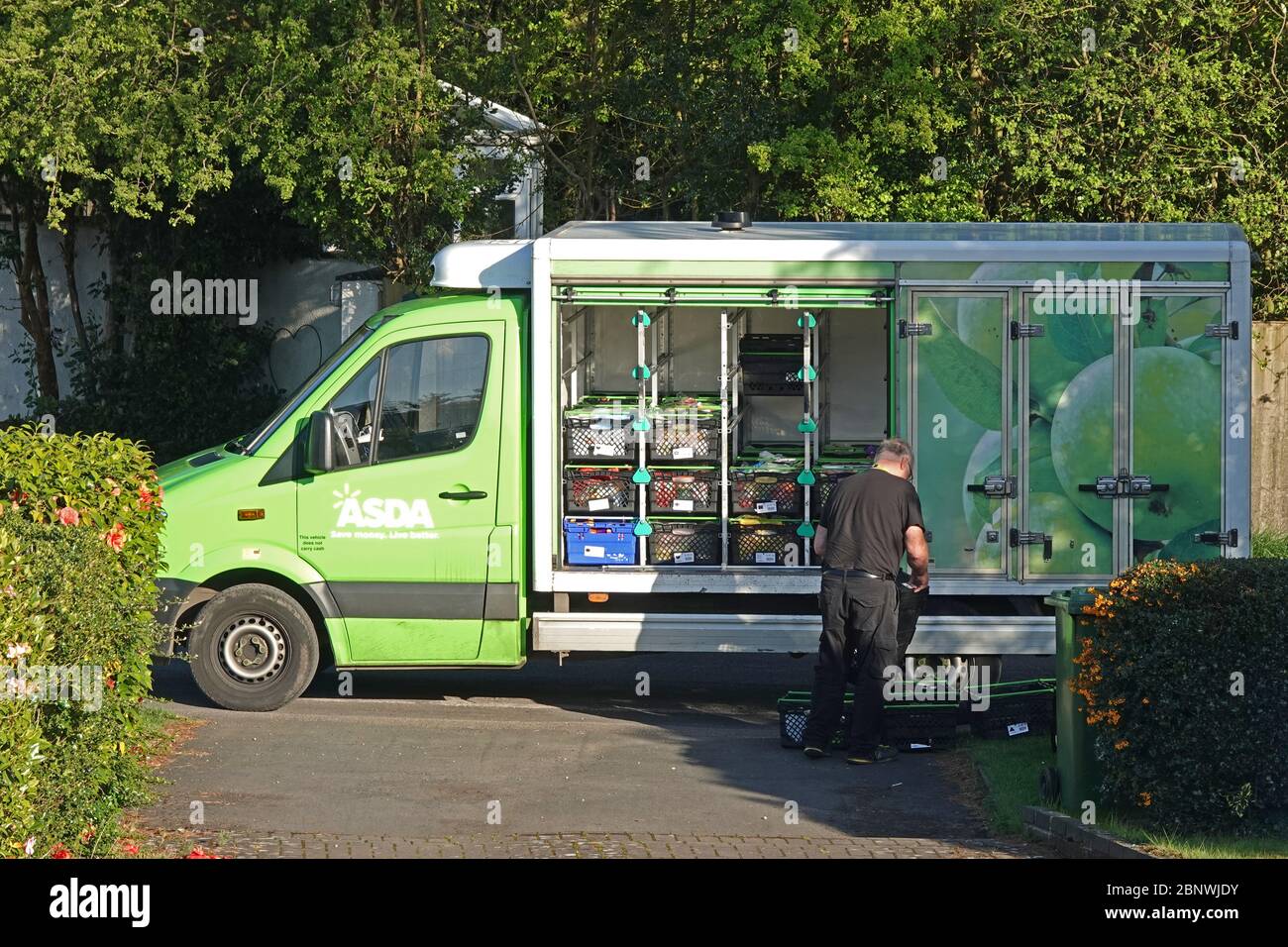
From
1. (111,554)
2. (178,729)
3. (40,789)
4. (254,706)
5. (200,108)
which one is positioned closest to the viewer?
(40,789)

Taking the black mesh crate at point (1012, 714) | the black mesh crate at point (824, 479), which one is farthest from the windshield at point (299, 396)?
the black mesh crate at point (1012, 714)

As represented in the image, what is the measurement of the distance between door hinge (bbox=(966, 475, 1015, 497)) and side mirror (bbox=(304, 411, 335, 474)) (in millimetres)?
3899

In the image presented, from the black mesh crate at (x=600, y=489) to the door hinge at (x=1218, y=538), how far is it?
350 centimetres

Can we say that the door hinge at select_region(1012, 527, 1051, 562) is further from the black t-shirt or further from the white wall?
the white wall

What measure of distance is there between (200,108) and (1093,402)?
836 centimetres

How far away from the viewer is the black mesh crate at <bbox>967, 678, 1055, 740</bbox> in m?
9.23

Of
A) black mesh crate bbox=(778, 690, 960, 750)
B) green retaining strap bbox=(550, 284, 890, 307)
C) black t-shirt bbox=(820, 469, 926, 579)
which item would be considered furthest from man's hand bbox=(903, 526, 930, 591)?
green retaining strap bbox=(550, 284, 890, 307)

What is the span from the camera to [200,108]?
14.1m

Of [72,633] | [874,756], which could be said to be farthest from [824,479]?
[72,633]

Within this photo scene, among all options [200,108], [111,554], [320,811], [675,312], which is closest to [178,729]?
[320,811]

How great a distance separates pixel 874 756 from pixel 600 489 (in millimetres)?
2549

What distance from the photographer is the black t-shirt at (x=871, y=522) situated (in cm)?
887

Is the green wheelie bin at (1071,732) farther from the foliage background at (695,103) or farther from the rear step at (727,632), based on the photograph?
the foliage background at (695,103)

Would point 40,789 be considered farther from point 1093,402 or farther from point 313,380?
point 1093,402
